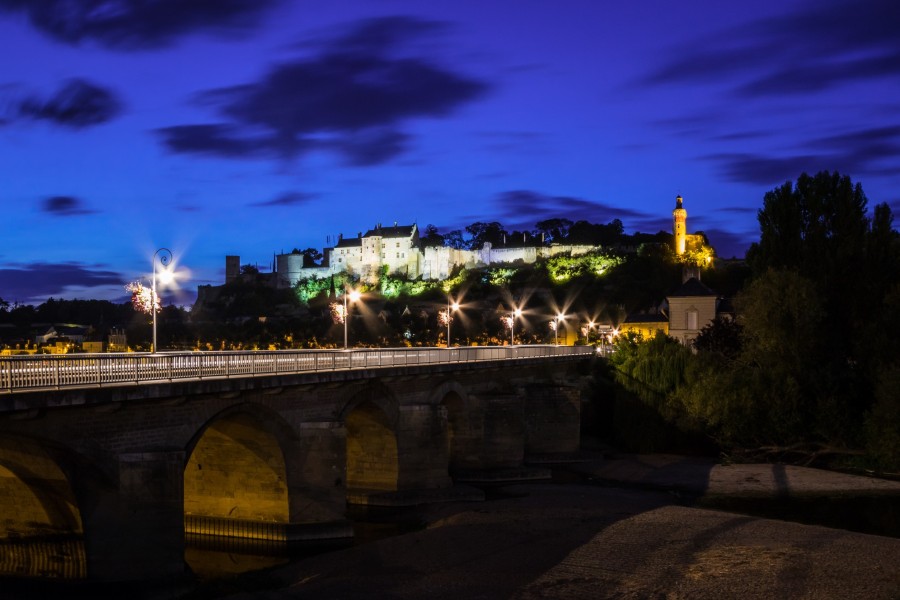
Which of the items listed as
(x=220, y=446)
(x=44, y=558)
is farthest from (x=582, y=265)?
(x=44, y=558)

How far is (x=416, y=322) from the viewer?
13212 cm

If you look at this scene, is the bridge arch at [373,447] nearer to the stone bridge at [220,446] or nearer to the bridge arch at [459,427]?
the stone bridge at [220,446]

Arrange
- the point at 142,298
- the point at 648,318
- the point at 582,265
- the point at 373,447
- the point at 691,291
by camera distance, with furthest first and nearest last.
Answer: the point at 582,265 < the point at 648,318 < the point at 691,291 < the point at 373,447 < the point at 142,298

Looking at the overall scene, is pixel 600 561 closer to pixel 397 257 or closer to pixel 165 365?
pixel 165 365

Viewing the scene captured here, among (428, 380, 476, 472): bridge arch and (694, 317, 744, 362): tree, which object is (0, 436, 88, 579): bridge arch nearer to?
(428, 380, 476, 472): bridge arch

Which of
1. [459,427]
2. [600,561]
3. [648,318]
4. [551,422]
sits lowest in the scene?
[600,561]

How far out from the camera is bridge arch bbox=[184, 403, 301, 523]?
91.3ft

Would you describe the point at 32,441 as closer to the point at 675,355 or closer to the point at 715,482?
the point at 715,482

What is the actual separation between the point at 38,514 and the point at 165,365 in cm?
489

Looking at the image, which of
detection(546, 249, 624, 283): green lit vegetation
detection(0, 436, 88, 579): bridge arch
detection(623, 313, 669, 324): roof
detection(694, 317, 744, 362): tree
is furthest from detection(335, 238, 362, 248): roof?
detection(0, 436, 88, 579): bridge arch

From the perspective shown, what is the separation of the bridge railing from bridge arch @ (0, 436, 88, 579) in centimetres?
150

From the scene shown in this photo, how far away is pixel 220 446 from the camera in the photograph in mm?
28797

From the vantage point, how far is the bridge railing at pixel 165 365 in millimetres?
18641

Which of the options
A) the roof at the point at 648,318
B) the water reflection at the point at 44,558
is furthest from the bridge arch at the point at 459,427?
the roof at the point at 648,318
